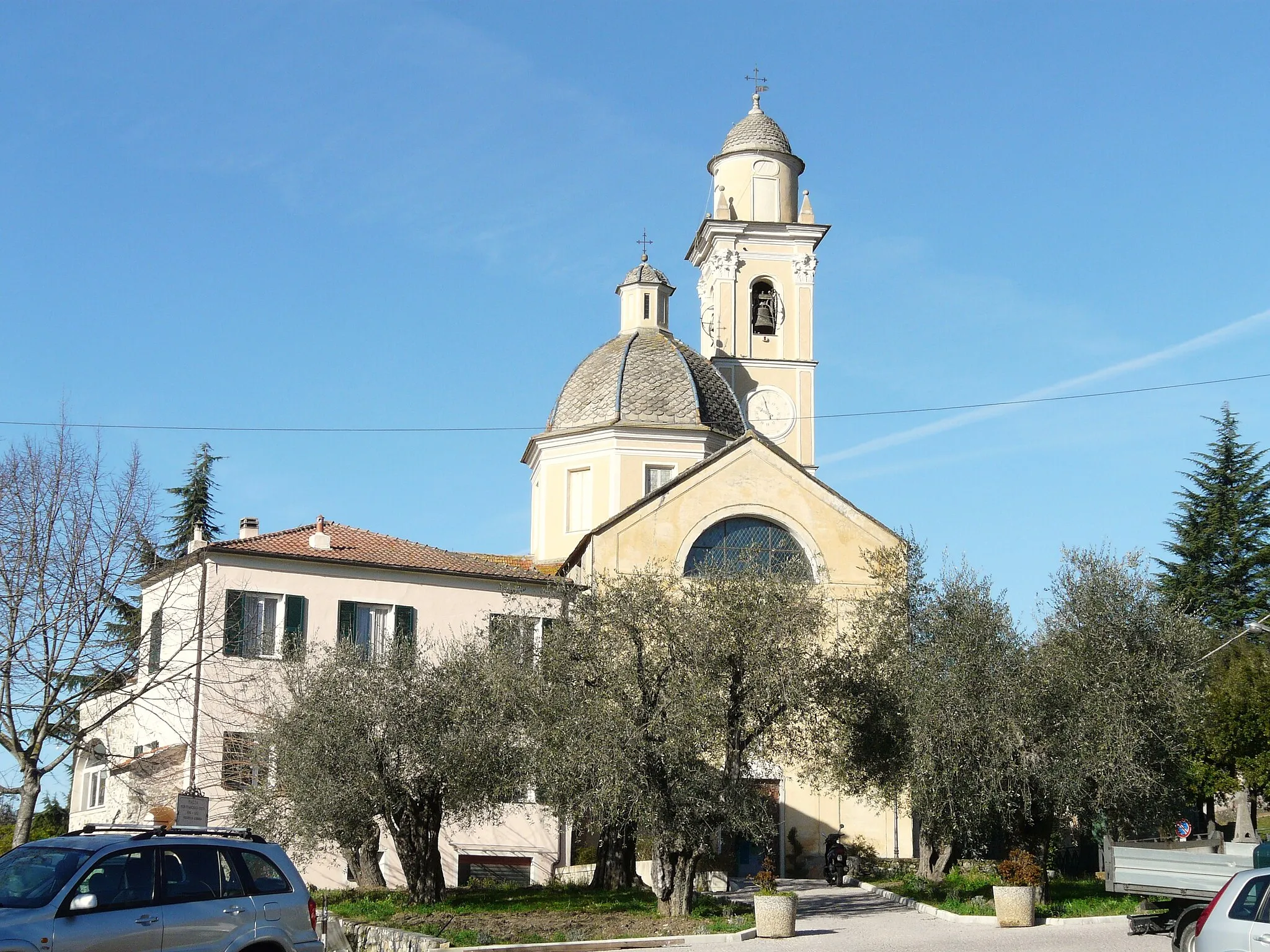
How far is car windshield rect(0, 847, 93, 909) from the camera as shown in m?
12.1

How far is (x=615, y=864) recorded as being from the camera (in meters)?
28.5

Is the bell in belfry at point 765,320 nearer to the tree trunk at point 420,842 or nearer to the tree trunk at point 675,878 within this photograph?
the tree trunk at point 420,842

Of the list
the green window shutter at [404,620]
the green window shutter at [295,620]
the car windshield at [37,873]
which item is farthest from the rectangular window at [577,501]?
the car windshield at [37,873]

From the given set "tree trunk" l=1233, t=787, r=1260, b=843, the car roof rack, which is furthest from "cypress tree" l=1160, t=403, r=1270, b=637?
the car roof rack

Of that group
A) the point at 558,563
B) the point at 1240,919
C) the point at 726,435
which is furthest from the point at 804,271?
the point at 1240,919

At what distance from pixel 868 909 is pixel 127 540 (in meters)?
15.8

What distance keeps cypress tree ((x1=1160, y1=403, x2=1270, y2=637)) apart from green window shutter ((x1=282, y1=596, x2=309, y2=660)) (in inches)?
1342

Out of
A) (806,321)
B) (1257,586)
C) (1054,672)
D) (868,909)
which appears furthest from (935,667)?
(1257,586)

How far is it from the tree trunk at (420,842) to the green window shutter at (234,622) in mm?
7176

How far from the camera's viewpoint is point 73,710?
2580cm

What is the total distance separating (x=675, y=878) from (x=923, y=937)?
4.46m

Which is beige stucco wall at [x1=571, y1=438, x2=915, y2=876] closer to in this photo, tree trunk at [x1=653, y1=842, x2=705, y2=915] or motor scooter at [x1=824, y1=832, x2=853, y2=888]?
motor scooter at [x1=824, y1=832, x2=853, y2=888]

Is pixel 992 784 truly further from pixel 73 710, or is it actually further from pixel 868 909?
pixel 73 710

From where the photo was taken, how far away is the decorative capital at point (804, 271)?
1991 inches
